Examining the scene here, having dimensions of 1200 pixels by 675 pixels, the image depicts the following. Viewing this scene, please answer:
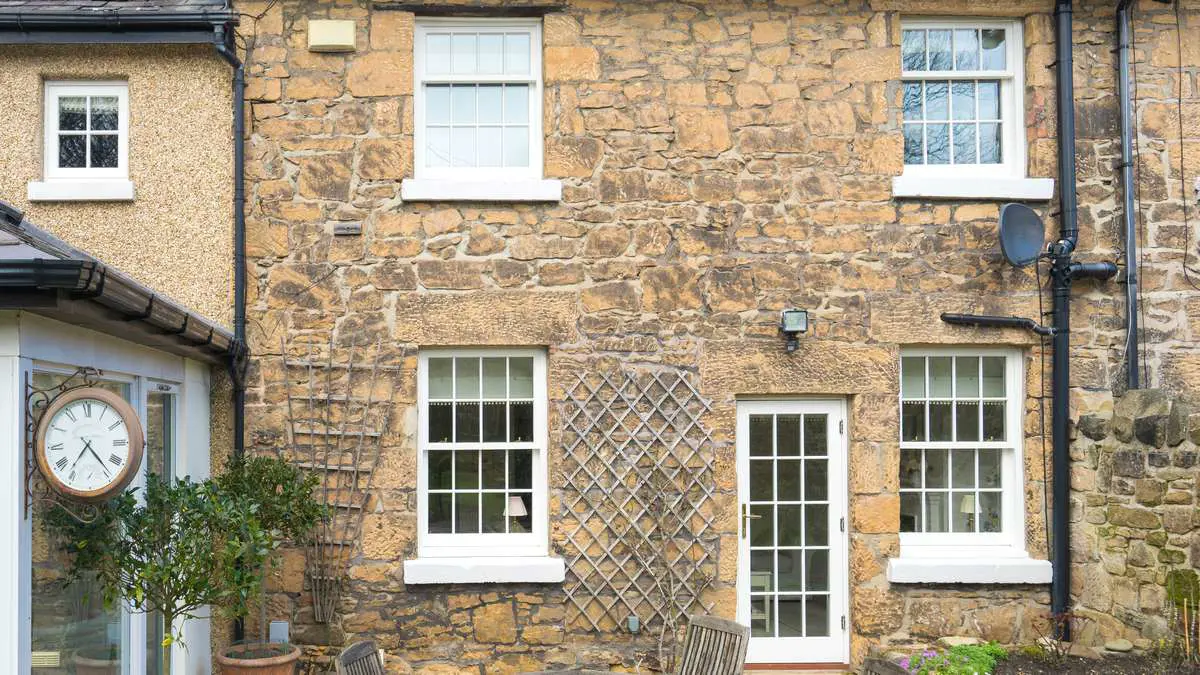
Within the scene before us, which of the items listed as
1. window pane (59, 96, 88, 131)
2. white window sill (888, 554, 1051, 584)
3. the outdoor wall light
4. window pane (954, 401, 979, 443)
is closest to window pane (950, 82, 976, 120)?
the outdoor wall light

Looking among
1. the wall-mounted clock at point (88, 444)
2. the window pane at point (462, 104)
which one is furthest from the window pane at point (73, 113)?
the wall-mounted clock at point (88, 444)

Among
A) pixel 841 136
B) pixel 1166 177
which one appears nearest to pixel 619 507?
pixel 841 136

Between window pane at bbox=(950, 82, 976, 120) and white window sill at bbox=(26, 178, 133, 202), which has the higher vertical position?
window pane at bbox=(950, 82, 976, 120)

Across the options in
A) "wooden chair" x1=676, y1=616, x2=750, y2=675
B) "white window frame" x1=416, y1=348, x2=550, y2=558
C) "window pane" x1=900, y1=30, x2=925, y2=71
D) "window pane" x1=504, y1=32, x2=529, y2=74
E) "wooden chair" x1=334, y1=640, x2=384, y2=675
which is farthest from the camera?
"window pane" x1=900, y1=30, x2=925, y2=71

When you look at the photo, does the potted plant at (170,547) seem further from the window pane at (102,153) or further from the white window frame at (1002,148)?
the white window frame at (1002,148)

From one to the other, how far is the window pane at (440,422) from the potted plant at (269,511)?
100cm

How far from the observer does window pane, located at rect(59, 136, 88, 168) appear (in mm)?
7426

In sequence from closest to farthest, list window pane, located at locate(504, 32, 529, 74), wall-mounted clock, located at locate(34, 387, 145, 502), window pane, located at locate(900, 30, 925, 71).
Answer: wall-mounted clock, located at locate(34, 387, 145, 502)
window pane, located at locate(504, 32, 529, 74)
window pane, located at locate(900, 30, 925, 71)

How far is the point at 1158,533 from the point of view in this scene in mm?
6812

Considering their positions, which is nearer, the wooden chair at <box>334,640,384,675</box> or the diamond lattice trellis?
the wooden chair at <box>334,640,384,675</box>

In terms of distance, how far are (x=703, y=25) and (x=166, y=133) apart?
402 centimetres

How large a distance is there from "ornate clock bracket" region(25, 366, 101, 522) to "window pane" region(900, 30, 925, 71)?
6060mm

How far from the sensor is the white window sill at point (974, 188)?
7480 mm

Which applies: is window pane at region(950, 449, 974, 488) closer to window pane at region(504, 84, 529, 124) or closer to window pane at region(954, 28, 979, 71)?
window pane at region(954, 28, 979, 71)
